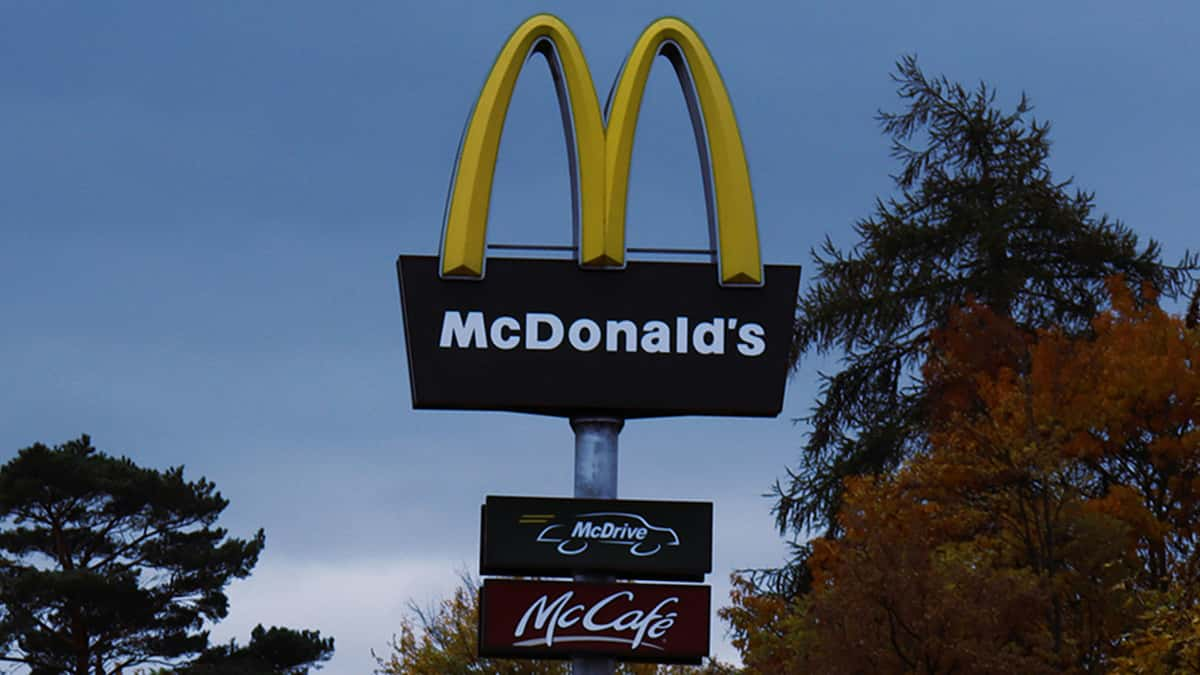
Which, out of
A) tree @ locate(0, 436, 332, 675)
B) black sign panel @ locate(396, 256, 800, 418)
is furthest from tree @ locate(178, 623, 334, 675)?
black sign panel @ locate(396, 256, 800, 418)

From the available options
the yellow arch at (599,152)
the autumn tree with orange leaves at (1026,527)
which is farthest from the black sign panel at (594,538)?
the autumn tree with orange leaves at (1026,527)

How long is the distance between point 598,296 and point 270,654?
3610 centimetres

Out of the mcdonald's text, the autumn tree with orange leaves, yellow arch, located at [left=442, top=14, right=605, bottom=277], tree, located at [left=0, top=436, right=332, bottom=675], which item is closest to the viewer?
yellow arch, located at [left=442, top=14, right=605, bottom=277]

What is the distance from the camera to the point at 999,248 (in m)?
58.2

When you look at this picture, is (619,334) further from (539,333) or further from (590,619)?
(590,619)

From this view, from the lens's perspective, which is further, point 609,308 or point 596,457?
point 609,308

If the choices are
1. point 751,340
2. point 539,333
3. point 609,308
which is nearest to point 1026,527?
point 751,340

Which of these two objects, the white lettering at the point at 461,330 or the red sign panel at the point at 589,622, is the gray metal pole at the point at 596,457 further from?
the white lettering at the point at 461,330

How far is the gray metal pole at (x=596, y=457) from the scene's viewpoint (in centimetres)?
2980

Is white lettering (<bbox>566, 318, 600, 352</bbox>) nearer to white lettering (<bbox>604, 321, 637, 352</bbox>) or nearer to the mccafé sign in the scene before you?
the mccafé sign

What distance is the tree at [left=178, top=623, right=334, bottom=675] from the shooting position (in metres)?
62.6

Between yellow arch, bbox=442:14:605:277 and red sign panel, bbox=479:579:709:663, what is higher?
yellow arch, bbox=442:14:605:277

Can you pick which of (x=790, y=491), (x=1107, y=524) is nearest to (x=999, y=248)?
(x=790, y=491)

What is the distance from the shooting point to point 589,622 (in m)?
29.1
